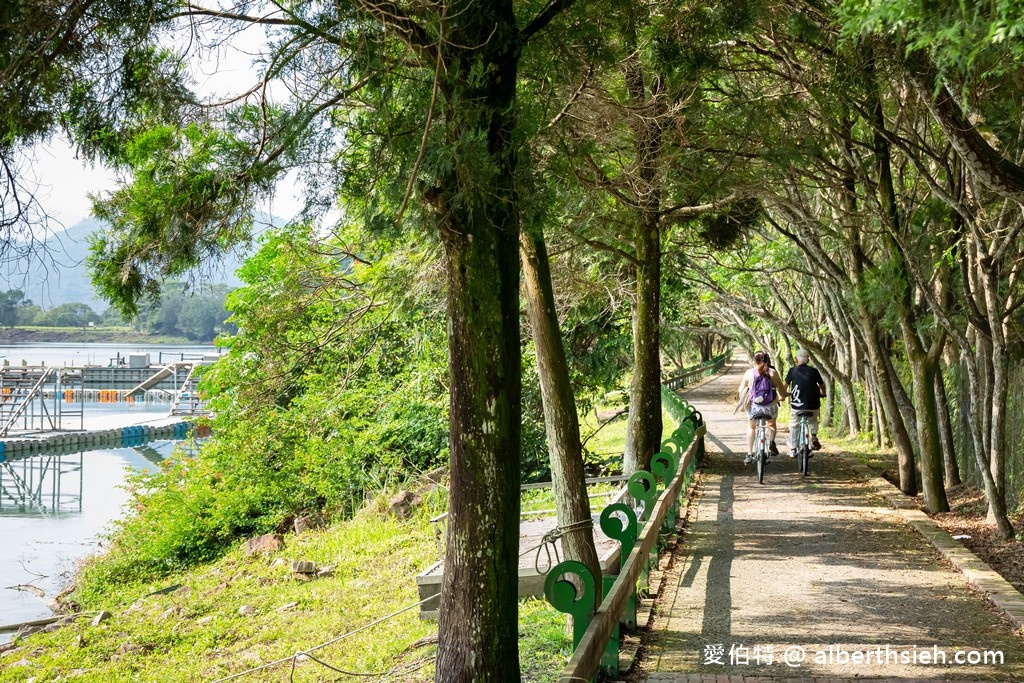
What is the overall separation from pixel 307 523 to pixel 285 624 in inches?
318

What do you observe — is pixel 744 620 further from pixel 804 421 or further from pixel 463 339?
pixel 804 421

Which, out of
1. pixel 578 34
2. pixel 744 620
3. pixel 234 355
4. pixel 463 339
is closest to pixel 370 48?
pixel 463 339

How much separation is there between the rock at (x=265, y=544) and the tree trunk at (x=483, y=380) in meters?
14.3

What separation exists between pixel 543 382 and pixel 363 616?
490cm

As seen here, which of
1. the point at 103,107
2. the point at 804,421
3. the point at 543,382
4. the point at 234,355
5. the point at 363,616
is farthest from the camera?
the point at 234,355

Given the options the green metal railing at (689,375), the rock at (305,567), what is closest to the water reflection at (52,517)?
the rock at (305,567)

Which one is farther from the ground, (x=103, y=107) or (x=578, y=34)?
(x=578, y=34)

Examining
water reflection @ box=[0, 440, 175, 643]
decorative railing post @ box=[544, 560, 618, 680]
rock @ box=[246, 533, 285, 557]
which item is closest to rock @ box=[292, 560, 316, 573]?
rock @ box=[246, 533, 285, 557]

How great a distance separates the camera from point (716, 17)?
8641 mm

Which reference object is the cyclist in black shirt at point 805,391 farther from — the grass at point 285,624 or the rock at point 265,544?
the rock at point 265,544

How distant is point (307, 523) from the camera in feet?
69.7

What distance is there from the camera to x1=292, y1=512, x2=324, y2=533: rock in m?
21.0

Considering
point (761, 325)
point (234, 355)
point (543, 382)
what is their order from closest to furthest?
point (543, 382), point (234, 355), point (761, 325)

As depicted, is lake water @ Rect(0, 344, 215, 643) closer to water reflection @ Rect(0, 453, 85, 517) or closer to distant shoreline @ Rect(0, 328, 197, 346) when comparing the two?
water reflection @ Rect(0, 453, 85, 517)
